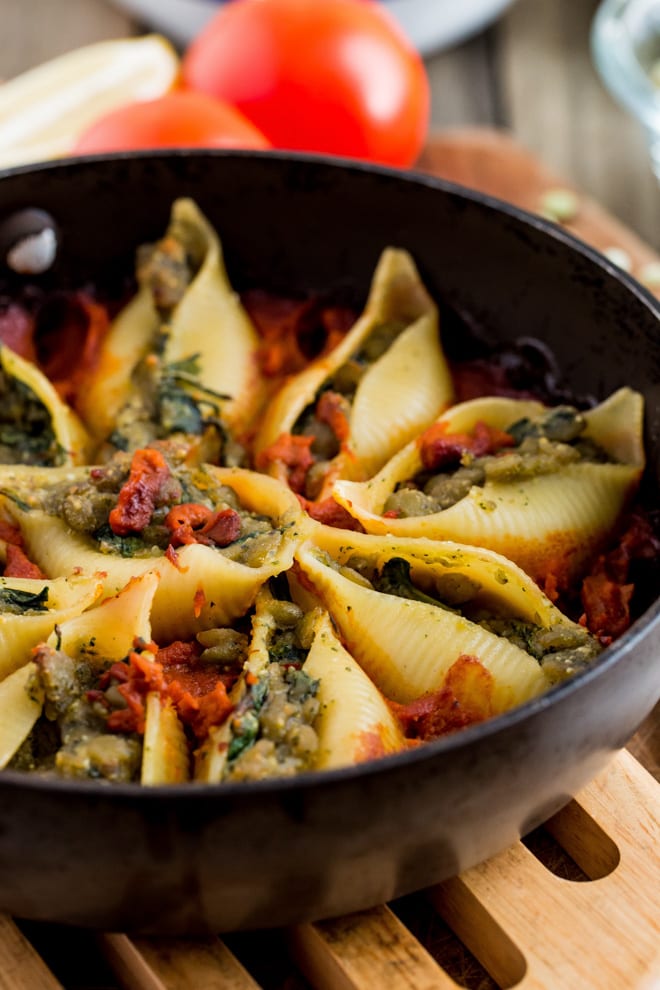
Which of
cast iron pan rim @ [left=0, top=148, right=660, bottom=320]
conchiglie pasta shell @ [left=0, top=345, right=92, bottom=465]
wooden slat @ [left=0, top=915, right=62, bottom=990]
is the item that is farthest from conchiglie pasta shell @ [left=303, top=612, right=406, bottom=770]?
cast iron pan rim @ [left=0, top=148, right=660, bottom=320]

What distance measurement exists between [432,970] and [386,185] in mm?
2346

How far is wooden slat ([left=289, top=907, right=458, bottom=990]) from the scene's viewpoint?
259 centimetres

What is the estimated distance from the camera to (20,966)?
2.63 meters

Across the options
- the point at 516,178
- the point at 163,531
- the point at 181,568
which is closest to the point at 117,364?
the point at 163,531

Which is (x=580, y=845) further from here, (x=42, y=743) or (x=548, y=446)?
(x=42, y=743)

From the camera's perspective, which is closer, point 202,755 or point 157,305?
point 202,755

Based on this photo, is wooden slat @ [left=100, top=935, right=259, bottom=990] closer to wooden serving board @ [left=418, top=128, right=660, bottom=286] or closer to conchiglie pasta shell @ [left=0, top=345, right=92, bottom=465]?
conchiglie pasta shell @ [left=0, top=345, right=92, bottom=465]

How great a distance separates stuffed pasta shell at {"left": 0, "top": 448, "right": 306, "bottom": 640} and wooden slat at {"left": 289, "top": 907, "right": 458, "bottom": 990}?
79 centimetres

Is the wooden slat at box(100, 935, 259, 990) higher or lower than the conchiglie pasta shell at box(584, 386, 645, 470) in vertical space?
lower

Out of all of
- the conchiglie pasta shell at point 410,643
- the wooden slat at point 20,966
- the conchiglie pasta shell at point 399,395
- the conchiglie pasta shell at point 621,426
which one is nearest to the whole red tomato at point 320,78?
the conchiglie pasta shell at point 399,395

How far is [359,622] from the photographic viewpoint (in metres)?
2.98

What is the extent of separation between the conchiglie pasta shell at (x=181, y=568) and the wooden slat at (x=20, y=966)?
2.51 feet

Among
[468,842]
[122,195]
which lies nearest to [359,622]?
[468,842]

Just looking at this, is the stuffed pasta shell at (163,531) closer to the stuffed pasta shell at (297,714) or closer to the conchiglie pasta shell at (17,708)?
the stuffed pasta shell at (297,714)
